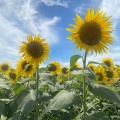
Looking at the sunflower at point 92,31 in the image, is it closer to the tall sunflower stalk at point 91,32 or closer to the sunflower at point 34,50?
the tall sunflower stalk at point 91,32

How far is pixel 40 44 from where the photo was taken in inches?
201

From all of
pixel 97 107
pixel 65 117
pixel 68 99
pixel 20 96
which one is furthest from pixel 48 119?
pixel 68 99

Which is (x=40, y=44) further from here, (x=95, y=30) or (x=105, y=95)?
(x=105, y=95)

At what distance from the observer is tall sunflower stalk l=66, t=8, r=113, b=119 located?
372 cm

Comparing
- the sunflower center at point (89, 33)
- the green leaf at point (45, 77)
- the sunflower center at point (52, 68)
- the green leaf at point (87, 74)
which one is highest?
the sunflower center at point (52, 68)

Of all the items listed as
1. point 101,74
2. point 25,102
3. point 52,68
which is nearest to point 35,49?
point 101,74

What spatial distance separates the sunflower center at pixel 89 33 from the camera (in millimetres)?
3707

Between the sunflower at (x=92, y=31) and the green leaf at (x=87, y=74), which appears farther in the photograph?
the sunflower at (x=92, y=31)

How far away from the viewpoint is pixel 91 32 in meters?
3.71

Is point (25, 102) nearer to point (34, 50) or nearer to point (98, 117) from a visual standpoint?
point (98, 117)

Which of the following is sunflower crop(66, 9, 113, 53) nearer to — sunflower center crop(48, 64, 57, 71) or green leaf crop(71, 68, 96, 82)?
green leaf crop(71, 68, 96, 82)

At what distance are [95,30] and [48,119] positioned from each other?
6.31ft

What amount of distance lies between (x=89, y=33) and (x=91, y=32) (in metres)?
0.03

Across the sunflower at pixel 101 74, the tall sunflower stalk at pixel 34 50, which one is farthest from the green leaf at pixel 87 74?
the sunflower at pixel 101 74
